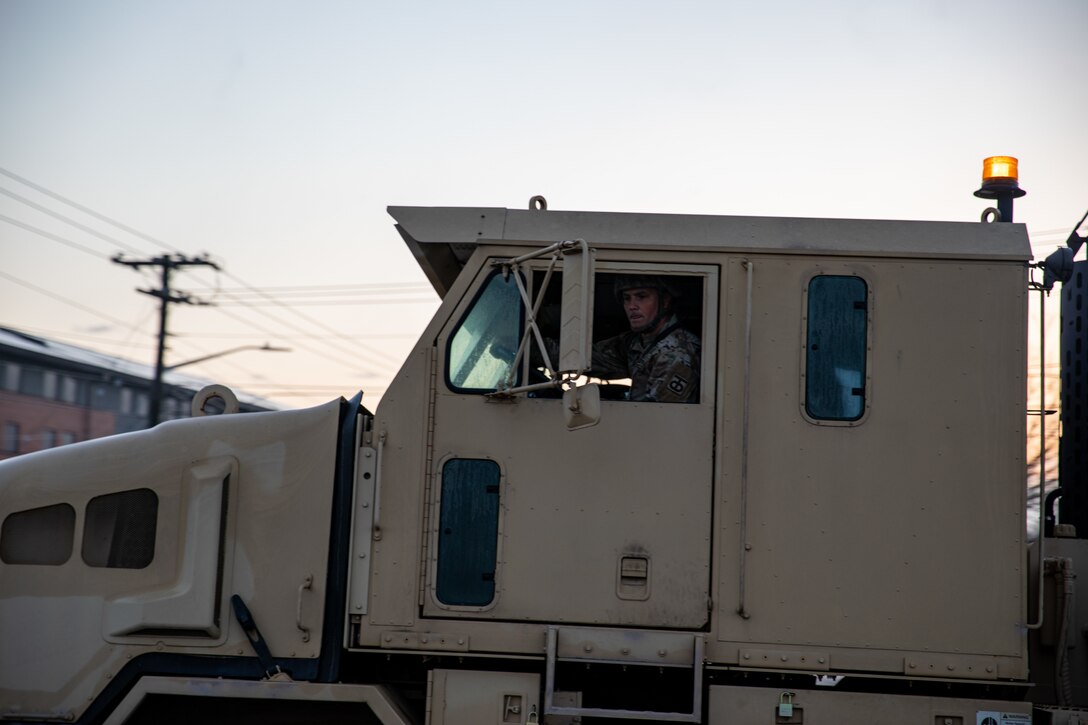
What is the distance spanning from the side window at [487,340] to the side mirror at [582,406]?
534mm

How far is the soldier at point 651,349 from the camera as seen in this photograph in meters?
5.17

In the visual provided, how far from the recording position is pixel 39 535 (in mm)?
5289

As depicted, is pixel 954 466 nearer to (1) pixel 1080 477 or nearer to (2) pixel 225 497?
(1) pixel 1080 477

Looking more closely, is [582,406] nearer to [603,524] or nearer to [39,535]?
[603,524]

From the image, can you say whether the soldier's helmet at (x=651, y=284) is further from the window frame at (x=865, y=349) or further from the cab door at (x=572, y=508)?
the window frame at (x=865, y=349)

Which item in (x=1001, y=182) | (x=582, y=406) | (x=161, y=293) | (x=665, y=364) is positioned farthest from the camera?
(x=161, y=293)

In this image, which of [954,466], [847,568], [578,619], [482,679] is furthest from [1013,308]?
[482,679]

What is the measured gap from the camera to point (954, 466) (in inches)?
197

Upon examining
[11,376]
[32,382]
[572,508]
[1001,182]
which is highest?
[11,376]

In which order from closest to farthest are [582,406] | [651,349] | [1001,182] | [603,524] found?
[582,406]
[603,524]
[651,349]
[1001,182]

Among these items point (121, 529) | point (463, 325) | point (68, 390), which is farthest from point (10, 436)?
point (463, 325)

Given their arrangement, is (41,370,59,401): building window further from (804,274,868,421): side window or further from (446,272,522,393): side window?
(804,274,868,421): side window

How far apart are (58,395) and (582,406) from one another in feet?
134

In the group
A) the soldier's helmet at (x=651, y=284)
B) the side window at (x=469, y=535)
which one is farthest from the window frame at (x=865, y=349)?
the side window at (x=469, y=535)
